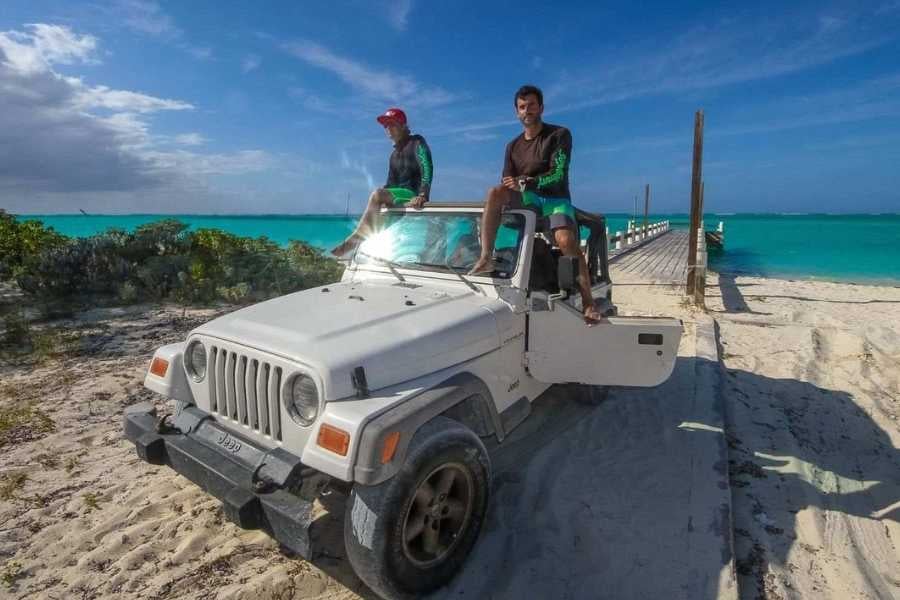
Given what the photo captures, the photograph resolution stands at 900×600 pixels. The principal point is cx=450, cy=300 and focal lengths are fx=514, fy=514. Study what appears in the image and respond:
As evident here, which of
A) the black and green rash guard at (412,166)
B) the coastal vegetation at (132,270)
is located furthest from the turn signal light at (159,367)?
the coastal vegetation at (132,270)

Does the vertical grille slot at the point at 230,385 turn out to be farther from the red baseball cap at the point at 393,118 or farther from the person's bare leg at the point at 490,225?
the red baseball cap at the point at 393,118

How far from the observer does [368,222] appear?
15.4 feet

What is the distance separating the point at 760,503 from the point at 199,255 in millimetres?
10605

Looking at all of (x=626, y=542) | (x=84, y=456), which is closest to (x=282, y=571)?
(x=626, y=542)

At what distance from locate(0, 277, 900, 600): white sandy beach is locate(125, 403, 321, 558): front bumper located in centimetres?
58

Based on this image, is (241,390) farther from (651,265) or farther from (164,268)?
(651,265)

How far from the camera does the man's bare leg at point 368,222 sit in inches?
184

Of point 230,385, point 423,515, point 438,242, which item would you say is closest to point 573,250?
point 438,242

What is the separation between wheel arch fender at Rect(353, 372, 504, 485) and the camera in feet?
7.50

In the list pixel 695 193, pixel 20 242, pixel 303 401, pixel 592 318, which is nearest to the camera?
pixel 303 401

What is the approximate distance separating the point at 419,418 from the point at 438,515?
0.64m

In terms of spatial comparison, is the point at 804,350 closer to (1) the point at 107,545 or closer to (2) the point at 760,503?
(2) the point at 760,503

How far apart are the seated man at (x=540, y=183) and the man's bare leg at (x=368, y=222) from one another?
1.12m

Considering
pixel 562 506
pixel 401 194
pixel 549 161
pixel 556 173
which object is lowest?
pixel 562 506
